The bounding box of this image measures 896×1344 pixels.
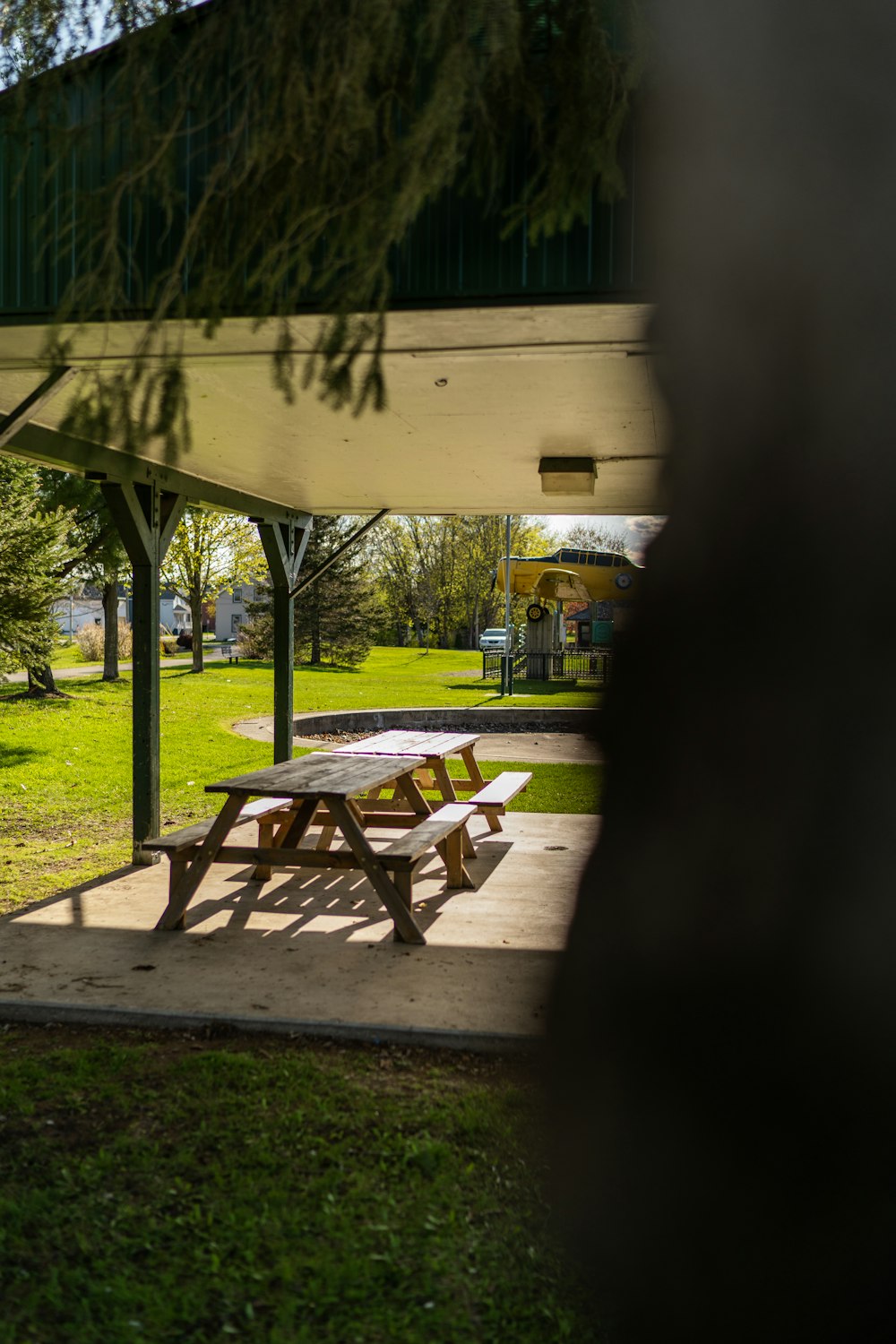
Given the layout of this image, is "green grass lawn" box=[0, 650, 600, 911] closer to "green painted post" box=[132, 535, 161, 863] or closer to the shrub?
"green painted post" box=[132, 535, 161, 863]

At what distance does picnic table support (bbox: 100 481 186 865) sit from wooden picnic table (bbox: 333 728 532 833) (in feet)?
4.37

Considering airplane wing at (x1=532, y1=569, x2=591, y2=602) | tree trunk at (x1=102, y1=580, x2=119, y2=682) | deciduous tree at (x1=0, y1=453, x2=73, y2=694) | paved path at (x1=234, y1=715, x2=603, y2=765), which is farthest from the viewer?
airplane wing at (x1=532, y1=569, x2=591, y2=602)

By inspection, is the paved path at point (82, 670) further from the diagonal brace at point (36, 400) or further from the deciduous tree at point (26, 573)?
the diagonal brace at point (36, 400)

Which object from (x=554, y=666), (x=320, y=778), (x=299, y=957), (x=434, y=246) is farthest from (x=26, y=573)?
(x=554, y=666)

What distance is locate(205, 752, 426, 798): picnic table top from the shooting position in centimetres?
561

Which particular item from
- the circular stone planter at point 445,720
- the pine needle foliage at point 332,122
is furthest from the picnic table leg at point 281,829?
the circular stone planter at point 445,720

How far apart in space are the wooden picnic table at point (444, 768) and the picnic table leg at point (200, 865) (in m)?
1.78

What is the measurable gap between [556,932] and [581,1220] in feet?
11.9

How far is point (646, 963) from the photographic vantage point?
1.84 m

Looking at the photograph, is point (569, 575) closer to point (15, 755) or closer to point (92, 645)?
point (92, 645)

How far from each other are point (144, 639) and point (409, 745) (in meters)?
2.13

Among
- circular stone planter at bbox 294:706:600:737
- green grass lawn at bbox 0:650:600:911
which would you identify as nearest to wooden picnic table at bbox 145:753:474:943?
green grass lawn at bbox 0:650:600:911

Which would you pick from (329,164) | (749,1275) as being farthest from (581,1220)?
(329,164)

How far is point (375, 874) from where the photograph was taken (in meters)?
5.49
